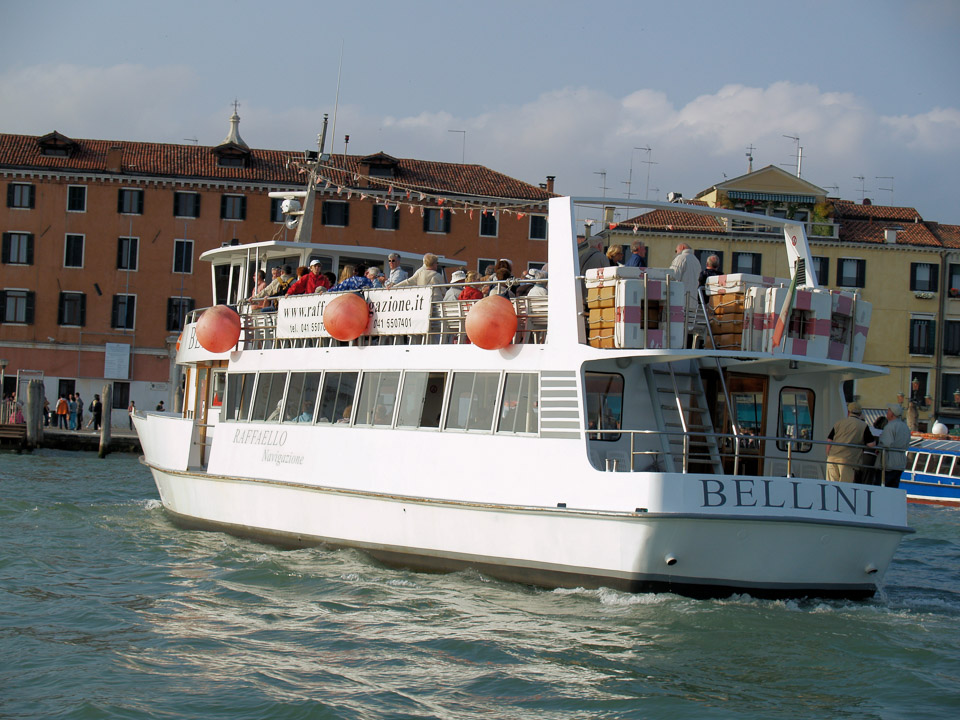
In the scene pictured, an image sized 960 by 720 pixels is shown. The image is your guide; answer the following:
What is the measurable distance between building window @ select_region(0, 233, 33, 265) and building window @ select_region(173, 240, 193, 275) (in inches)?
228

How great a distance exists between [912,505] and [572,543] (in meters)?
22.9

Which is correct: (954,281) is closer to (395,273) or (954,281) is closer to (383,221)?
(383,221)

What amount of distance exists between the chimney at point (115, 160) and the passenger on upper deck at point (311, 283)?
110ft

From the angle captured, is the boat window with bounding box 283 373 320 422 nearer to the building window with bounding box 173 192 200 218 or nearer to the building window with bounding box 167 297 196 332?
the building window with bounding box 167 297 196 332

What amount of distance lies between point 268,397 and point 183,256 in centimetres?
3235

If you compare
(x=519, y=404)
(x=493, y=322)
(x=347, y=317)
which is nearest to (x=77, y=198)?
(x=347, y=317)

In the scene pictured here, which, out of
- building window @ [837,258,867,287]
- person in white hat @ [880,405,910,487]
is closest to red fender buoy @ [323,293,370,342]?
person in white hat @ [880,405,910,487]

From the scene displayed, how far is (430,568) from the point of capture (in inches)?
524

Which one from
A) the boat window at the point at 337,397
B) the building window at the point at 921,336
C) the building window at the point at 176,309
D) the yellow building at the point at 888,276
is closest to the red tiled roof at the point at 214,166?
the building window at the point at 176,309

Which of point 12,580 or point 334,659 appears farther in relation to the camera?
point 12,580

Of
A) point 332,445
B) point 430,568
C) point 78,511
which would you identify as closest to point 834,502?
point 430,568

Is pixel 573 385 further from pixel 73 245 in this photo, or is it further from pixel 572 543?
pixel 73 245

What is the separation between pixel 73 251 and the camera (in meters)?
46.6

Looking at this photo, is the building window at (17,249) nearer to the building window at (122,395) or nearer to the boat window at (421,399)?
the building window at (122,395)
